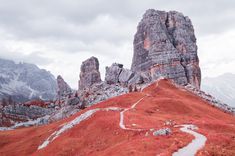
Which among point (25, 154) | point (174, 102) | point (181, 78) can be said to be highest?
point (181, 78)

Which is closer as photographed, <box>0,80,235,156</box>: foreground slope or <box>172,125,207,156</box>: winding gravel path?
<box>172,125,207,156</box>: winding gravel path

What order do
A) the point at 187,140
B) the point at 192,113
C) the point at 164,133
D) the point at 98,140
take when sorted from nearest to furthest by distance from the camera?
the point at 187,140 → the point at 164,133 → the point at 98,140 → the point at 192,113

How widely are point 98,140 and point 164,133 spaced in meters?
19.2

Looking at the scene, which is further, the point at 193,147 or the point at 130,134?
the point at 130,134

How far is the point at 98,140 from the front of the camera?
70.6m

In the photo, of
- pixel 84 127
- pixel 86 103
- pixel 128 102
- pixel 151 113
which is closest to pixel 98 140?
pixel 84 127

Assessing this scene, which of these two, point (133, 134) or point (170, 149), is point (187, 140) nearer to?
point (170, 149)

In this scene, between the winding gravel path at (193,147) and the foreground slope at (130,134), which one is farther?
the foreground slope at (130,134)

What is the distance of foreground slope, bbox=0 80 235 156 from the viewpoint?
48.9m

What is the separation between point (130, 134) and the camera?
65.9 meters

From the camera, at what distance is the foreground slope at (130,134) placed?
48.9m

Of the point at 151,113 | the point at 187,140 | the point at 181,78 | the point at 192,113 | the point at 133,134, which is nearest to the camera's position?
the point at 187,140

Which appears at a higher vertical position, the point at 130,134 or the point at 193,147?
the point at 130,134

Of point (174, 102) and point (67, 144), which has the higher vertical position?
point (174, 102)
